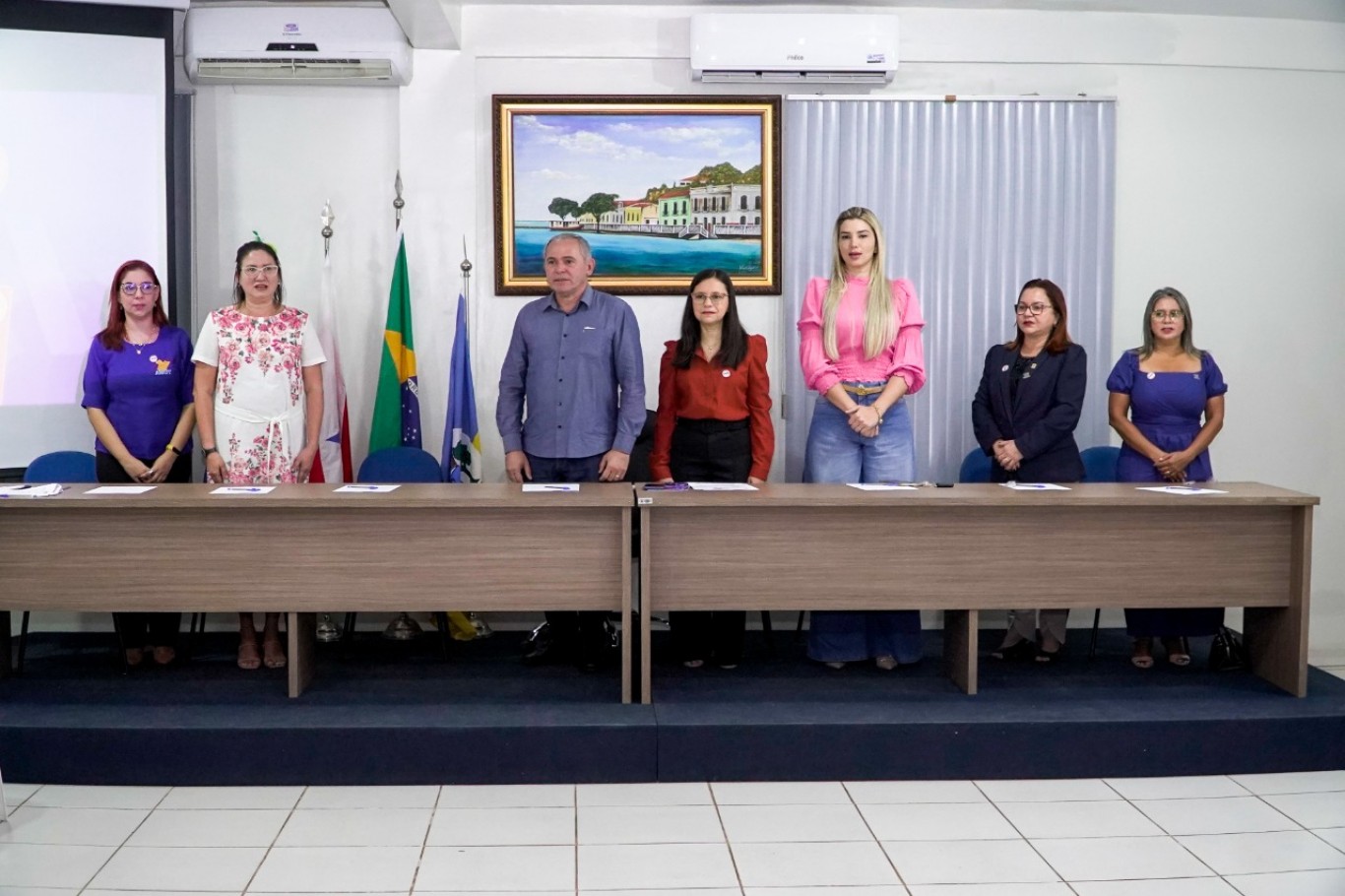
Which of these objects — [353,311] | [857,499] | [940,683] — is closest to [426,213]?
[353,311]

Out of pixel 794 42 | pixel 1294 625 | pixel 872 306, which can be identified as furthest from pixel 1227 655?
pixel 794 42

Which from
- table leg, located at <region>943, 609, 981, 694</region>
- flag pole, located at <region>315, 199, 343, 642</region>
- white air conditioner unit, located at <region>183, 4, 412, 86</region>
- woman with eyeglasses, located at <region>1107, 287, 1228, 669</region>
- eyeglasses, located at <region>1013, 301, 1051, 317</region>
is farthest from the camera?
white air conditioner unit, located at <region>183, 4, 412, 86</region>

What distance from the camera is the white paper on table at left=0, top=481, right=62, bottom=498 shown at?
11.9ft

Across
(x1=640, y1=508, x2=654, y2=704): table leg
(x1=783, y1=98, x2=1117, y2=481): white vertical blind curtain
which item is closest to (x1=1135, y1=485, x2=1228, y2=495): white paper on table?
(x1=783, y1=98, x2=1117, y2=481): white vertical blind curtain

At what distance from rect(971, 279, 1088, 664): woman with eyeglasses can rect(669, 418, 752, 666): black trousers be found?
96cm

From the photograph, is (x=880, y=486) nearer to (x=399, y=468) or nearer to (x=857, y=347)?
(x=857, y=347)

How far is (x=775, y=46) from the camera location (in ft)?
16.0

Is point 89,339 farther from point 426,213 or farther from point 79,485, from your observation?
point 426,213

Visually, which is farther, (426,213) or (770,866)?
(426,213)

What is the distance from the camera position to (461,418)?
4.95 metres

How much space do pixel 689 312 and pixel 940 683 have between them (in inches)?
61.2

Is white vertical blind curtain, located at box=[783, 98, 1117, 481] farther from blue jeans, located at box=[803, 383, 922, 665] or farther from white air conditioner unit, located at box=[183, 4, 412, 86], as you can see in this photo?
white air conditioner unit, located at box=[183, 4, 412, 86]

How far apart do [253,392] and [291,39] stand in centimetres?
165

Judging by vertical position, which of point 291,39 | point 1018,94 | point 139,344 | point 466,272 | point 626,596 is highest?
point 291,39
